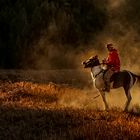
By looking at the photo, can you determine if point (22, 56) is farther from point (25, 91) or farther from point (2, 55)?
point (25, 91)

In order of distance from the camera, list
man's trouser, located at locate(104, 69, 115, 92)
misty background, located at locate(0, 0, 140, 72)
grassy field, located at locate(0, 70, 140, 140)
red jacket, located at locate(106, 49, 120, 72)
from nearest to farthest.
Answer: grassy field, located at locate(0, 70, 140, 140) < red jacket, located at locate(106, 49, 120, 72) < man's trouser, located at locate(104, 69, 115, 92) < misty background, located at locate(0, 0, 140, 72)

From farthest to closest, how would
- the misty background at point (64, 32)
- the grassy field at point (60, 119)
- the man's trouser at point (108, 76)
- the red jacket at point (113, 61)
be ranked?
1. the misty background at point (64, 32)
2. the man's trouser at point (108, 76)
3. the red jacket at point (113, 61)
4. the grassy field at point (60, 119)

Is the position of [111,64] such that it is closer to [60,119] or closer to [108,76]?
[108,76]

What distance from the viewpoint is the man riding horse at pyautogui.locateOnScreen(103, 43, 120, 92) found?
21.5 m

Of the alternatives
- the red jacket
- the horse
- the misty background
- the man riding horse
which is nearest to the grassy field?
the horse

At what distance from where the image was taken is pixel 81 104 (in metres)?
23.9

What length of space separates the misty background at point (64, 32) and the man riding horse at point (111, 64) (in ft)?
105

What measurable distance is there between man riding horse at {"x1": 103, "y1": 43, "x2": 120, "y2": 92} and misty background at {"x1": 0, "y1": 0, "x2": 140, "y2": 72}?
32071mm

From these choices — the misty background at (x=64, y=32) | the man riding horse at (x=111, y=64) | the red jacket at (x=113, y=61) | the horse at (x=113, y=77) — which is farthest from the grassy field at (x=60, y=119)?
the misty background at (x=64, y=32)

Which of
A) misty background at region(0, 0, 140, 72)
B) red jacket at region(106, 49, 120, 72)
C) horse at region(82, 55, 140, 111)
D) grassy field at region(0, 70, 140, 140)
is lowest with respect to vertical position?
grassy field at region(0, 70, 140, 140)

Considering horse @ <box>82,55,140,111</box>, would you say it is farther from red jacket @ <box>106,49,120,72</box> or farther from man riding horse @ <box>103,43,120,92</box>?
red jacket @ <box>106,49,120,72</box>

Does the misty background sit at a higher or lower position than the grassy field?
higher

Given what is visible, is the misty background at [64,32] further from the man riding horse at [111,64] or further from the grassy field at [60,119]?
the man riding horse at [111,64]

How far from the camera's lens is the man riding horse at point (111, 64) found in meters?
21.5
